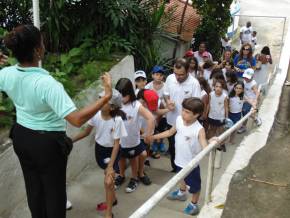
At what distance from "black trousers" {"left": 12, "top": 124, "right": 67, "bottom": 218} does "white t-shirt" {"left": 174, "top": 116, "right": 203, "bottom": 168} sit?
147 centimetres

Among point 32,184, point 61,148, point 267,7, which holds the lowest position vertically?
point 267,7

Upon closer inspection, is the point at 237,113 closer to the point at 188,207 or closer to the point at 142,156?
the point at 142,156

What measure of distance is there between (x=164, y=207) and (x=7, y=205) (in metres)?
1.49

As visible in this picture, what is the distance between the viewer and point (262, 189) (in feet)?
13.2

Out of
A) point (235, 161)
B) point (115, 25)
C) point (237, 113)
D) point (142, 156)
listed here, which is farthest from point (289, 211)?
point (115, 25)

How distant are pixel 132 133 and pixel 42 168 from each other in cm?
197

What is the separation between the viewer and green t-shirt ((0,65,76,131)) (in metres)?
2.50

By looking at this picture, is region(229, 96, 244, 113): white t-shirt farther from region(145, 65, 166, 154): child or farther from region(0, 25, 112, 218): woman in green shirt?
region(0, 25, 112, 218): woman in green shirt

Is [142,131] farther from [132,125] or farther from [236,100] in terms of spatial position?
[236,100]

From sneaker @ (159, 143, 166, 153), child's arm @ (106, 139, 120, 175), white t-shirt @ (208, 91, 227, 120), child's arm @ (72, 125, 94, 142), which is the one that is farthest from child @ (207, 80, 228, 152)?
child's arm @ (72, 125, 94, 142)

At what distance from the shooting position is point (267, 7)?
21812 mm

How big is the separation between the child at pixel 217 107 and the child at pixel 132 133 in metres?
1.73

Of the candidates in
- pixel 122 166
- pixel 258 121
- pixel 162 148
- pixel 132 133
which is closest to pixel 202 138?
pixel 132 133

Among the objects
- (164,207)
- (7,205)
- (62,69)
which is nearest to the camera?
(7,205)
